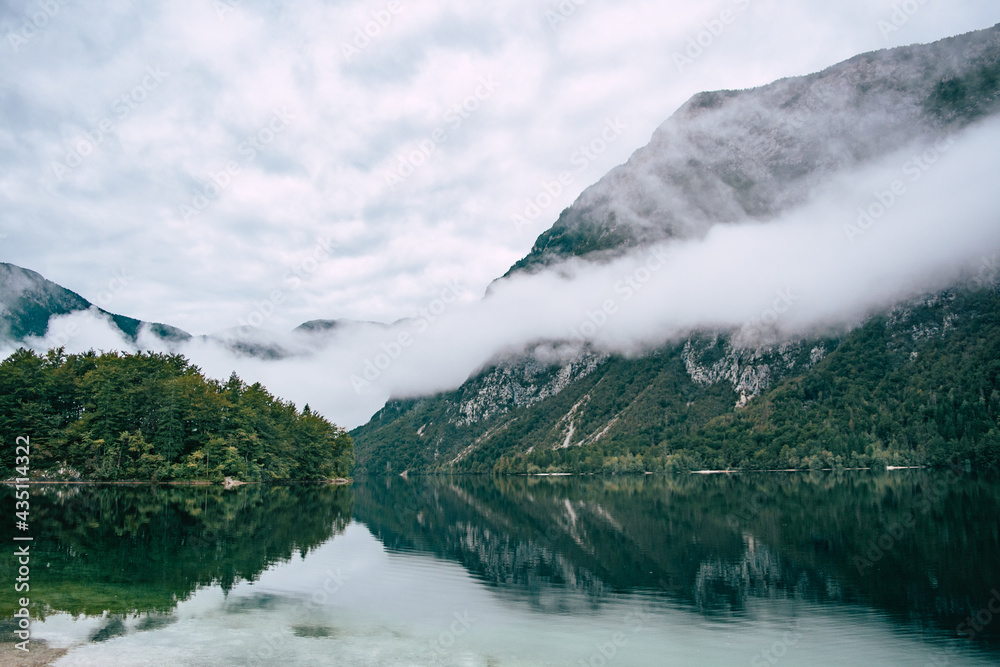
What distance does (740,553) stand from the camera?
125ft

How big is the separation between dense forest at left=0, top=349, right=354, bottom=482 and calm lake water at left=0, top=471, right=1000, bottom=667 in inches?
2316

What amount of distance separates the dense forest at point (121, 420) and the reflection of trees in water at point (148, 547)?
1385 inches

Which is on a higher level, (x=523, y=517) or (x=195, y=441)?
(x=195, y=441)

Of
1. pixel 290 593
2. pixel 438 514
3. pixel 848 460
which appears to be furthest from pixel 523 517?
pixel 848 460

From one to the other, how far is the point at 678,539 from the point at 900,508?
32889mm

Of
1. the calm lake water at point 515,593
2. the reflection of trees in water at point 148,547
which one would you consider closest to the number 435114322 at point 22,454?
the reflection of trees in water at point 148,547

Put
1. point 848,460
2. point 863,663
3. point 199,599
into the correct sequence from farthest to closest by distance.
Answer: point 848,460 < point 199,599 < point 863,663

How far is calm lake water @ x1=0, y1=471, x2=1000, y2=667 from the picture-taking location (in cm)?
1900

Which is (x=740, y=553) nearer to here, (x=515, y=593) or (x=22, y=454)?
(x=515, y=593)

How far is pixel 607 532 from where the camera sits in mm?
51000

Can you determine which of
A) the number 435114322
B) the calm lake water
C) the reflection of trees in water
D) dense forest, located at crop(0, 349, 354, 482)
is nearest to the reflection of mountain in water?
the calm lake water

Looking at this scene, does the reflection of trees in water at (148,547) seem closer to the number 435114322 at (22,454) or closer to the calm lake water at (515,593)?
the calm lake water at (515,593)

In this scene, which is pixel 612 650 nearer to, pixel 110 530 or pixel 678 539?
pixel 678 539

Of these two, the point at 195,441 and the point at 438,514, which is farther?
the point at 195,441
